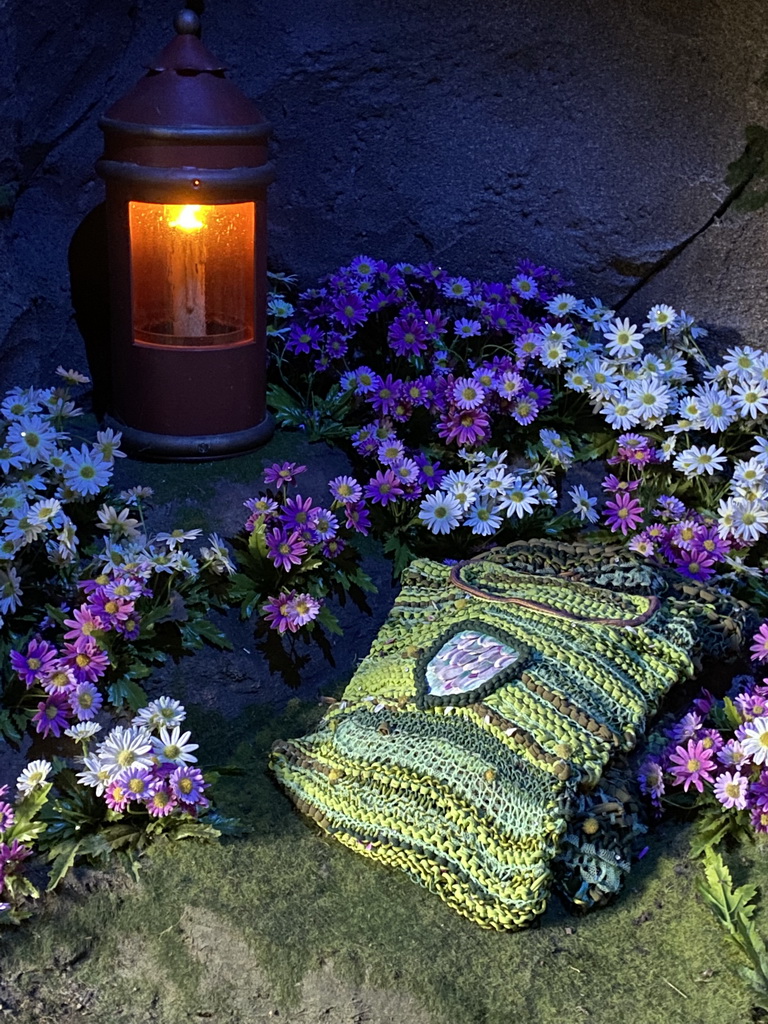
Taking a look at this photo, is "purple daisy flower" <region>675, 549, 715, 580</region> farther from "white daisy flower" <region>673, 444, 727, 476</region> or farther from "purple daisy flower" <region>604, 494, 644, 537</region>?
"white daisy flower" <region>673, 444, 727, 476</region>

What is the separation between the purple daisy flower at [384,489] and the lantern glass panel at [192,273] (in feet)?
1.84

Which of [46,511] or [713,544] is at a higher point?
[46,511]

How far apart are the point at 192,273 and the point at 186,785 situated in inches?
60.5

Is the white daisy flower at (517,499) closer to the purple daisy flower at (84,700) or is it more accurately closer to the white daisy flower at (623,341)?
the white daisy flower at (623,341)

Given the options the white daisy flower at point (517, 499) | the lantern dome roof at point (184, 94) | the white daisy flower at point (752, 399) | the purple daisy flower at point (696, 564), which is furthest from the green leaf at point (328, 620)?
the white daisy flower at point (752, 399)

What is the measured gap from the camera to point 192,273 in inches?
126

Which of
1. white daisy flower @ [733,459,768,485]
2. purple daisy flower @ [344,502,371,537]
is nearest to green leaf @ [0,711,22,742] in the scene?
purple daisy flower @ [344,502,371,537]

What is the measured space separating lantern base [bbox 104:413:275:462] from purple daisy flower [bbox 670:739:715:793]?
60.5 inches

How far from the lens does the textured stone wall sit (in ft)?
12.1

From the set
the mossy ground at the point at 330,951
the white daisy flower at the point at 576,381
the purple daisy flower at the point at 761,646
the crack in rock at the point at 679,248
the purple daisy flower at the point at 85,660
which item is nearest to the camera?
the mossy ground at the point at 330,951

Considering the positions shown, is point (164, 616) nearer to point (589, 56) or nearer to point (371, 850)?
point (371, 850)

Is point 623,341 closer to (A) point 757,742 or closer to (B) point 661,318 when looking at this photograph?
(B) point 661,318

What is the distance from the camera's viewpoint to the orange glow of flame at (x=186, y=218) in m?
3.11

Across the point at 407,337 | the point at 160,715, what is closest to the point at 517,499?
the point at 407,337
